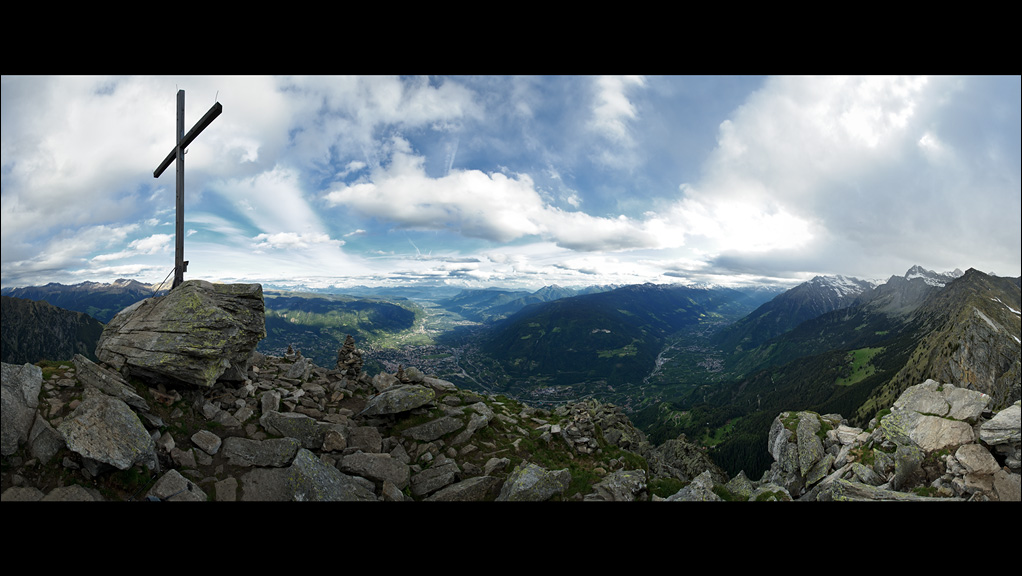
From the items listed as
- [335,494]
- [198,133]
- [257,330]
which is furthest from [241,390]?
[198,133]

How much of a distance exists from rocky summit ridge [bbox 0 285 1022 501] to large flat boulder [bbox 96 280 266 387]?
8 cm

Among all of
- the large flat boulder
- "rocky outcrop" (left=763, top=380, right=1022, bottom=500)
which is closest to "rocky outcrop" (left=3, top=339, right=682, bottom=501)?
the large flat boulder

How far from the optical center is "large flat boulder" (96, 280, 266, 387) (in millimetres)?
7996

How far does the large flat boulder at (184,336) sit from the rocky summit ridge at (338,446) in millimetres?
82

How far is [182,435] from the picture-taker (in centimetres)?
764

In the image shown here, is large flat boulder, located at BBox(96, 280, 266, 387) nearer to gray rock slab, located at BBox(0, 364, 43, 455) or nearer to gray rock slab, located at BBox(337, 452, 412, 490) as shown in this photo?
gray rock slab, located at BBox(0, 364, 43, 455)

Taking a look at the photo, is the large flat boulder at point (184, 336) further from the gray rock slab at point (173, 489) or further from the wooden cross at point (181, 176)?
the gray rock slab at point (173, 489)

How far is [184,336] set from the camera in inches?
327

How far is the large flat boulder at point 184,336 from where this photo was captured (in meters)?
8.00

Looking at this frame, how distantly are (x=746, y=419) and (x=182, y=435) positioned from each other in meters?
145

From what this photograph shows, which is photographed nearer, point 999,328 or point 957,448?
point 999,328

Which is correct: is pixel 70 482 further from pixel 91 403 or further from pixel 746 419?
pixel 746 419

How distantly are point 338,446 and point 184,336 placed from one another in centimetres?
464

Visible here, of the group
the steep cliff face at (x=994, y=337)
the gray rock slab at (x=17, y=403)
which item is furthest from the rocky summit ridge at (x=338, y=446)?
the steep cliff face at (x=994, y=337)
